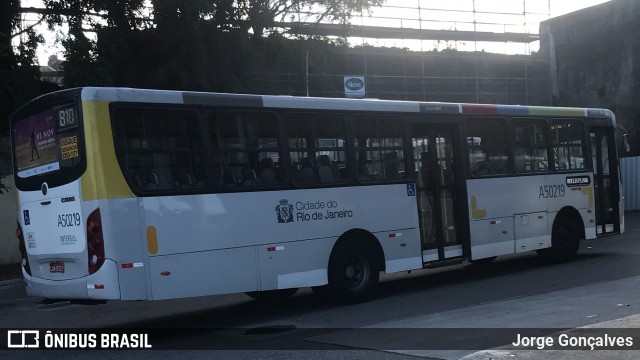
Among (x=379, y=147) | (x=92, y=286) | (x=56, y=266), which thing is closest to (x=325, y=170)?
(x=379, y=147)

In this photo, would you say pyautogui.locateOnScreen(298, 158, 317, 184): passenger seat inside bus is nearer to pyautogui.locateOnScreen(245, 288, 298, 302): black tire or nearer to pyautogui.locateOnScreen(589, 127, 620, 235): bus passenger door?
pyautogui.locateOnScreen(245, 288, 298, 302): black tire

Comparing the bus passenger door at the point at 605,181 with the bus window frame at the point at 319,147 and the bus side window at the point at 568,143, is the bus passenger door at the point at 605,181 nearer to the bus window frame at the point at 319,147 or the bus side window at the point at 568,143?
the bus side window at the point at 568,143

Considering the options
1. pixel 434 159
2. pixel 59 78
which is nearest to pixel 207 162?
pixel 434 159

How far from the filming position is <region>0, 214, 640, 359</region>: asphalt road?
814 cm

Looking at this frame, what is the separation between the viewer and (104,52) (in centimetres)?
2059

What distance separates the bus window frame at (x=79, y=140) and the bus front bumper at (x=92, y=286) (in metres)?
1.21

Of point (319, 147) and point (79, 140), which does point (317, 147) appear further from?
point (79, 140)

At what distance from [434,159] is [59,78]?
14.0 m

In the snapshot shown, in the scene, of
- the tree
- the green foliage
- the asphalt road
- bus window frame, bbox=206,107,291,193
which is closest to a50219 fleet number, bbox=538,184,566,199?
the asphalt road

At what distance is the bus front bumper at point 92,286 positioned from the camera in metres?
8.53

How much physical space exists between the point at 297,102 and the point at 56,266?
4.13 m

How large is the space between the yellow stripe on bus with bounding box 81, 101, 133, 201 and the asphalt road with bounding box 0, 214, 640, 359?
76.2 inches

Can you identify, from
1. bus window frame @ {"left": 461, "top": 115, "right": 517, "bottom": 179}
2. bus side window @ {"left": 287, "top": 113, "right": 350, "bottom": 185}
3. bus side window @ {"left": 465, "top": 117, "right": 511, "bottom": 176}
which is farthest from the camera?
bus side window @ {"left": 465, "top": 117, "right": 511, "bottom": 176}

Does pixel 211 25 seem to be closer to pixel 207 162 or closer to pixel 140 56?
pixel 140 56
